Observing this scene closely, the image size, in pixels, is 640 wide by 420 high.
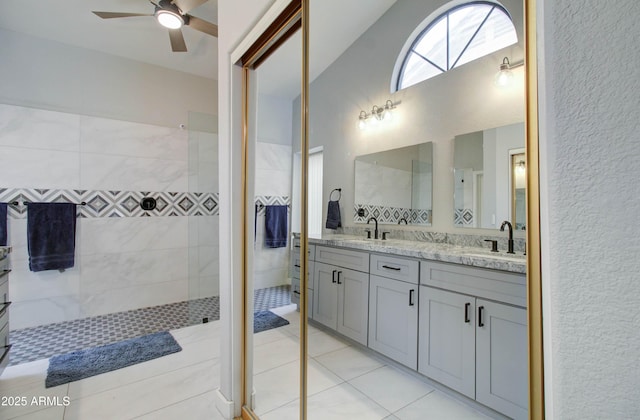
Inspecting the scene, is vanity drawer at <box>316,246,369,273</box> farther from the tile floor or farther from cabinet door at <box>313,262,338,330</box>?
the tile floor

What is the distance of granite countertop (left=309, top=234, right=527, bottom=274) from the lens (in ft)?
3.18

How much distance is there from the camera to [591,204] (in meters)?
0.40

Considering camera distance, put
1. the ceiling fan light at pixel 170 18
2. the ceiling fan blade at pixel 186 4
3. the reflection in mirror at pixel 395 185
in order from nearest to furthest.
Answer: the reflection in mirror at pixel 395 185, the ceiling fan blade at pixel 186 4, the ceiling fan light at pixel 170 18

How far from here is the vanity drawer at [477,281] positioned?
2.87 feet

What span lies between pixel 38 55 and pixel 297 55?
9.95 feet

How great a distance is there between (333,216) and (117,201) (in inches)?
108

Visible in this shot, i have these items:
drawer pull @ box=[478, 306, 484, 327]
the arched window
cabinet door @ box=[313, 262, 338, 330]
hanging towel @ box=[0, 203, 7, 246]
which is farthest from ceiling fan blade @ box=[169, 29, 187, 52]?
drawer pull @ box=[478, 306, 484, 327]

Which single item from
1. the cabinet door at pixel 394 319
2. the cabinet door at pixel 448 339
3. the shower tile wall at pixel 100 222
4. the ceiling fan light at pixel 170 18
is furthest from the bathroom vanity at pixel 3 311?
the cabinet door at pixel 448 339

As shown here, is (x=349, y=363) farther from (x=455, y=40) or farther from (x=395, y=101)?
(x=455, y=40)

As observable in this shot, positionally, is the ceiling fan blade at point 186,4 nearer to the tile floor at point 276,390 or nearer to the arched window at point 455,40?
the arched window at point 455,40

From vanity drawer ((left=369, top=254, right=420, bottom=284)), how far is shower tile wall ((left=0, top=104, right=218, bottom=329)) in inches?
86.1

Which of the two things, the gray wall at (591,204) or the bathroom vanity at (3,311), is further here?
the bathroom vanity at (3,311)

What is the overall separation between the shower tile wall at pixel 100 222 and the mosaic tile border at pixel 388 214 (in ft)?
6.77

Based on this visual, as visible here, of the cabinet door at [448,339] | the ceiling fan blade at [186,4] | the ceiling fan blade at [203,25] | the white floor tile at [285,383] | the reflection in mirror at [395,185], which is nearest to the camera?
the cabinet door at [448,339]
